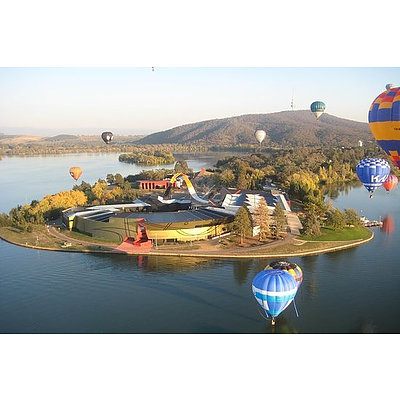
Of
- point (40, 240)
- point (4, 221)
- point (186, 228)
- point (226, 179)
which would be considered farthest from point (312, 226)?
point (226, 179)

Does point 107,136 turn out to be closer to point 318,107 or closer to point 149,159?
point 318,107

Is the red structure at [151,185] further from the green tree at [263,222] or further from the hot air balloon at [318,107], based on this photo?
the green tree at [263,222]

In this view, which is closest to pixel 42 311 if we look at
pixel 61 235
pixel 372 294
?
pixel 61 235

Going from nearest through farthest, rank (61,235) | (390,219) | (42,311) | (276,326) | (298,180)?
(276,326) < (42,311) < (61,235) < (390,219) < (298,180)

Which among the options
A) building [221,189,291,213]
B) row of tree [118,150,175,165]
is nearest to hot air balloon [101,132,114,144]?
building [221,189,291,213]

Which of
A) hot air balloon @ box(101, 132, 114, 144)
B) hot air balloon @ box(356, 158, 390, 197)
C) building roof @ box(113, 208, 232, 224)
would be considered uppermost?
hot air balloon @ box(101, 132, 114, 144)

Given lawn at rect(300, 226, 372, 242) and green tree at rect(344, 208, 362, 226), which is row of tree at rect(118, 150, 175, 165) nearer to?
green tree at rect(344, 208, 362, 226)

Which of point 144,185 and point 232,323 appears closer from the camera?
point 232,323

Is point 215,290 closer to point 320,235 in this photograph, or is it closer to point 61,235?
point 320,235
